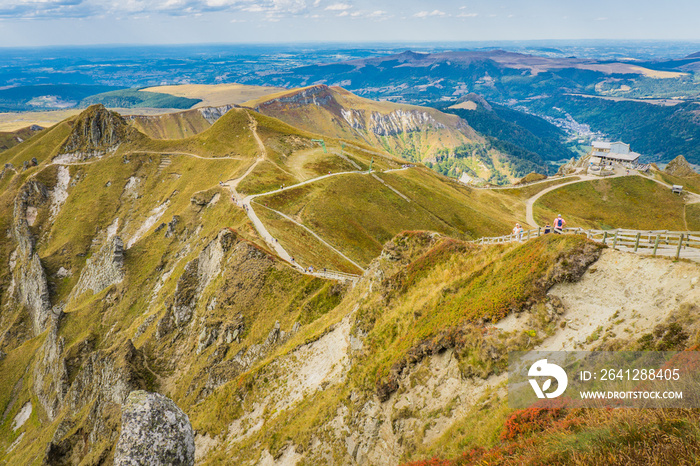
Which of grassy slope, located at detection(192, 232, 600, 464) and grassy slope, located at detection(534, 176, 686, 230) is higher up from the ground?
grassy slope, located at detection(192, 232, 600, 464)

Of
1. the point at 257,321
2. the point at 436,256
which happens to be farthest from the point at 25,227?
the point at 436,256

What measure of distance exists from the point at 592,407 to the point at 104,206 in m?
156

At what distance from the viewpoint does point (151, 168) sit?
143250 mm

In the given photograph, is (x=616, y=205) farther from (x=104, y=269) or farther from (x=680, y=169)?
(x=104, y=269)

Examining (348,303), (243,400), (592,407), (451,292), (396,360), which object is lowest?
(243,400)

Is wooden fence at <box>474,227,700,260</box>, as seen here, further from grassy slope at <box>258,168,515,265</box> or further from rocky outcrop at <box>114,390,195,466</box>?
grassy slope at <box>258,168,515,265</box>

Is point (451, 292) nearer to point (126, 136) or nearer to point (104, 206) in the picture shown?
point (104, 206)

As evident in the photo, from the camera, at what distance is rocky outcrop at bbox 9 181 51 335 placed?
10391 centimetres

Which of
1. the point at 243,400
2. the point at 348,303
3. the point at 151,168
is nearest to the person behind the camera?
the point at 243,400

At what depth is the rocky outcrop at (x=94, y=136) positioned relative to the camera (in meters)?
160

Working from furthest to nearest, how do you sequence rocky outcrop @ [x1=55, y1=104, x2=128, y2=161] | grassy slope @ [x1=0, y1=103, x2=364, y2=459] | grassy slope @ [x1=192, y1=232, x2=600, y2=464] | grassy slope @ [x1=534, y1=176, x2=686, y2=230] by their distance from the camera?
rocky outcrop @ [x1=55, y1=104, x2=128, y2=161] → grassy slope @ [x1=534, y1=176, x2=686, y2=230] → grassy slope @ [x1=0, y1=103, x2=364, y2=459] → grassy slope @ [x1=192, y1=232, x2=600, y2=464]

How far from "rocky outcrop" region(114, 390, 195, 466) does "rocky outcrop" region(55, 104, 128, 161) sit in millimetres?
165654

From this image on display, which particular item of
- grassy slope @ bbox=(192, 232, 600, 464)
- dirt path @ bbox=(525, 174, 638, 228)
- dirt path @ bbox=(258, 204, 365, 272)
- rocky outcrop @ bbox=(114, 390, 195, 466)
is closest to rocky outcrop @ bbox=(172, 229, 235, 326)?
dirt path @ bbox=(258, 204, 365, 272)

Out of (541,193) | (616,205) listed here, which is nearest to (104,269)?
(541,193)
